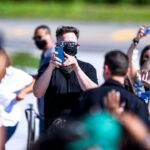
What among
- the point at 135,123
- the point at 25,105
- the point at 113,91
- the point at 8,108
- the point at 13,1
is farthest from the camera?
the point at 13,1

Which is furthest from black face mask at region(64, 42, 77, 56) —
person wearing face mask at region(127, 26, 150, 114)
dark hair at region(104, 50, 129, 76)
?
dark hair at region(104, 50, 129, 76)

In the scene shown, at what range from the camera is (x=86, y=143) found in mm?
4637

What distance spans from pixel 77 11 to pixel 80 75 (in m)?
27.6

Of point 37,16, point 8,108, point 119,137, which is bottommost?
point 37,16

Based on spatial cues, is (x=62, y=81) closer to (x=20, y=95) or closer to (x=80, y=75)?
(x=80, y=75)

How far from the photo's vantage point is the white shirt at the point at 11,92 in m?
9.55

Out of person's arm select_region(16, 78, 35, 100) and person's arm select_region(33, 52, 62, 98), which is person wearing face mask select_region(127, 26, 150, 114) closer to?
person's arm select_region(33, 52, 62, 98)

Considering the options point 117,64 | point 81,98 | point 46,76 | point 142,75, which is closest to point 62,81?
point 46,76

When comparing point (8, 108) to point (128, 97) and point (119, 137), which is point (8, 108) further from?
point (119, 137)

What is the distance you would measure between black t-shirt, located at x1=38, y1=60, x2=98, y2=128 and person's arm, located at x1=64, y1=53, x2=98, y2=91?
29 centimetres

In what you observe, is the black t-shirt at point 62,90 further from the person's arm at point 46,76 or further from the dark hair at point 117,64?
the dark hair at point 117,64

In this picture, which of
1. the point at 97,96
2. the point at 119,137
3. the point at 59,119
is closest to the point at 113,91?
the point at 97,96

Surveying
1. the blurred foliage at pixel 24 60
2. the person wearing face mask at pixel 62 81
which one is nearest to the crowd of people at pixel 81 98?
the person wearing face mask at pixel 62 81

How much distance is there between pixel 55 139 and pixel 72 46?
3.62 meters
